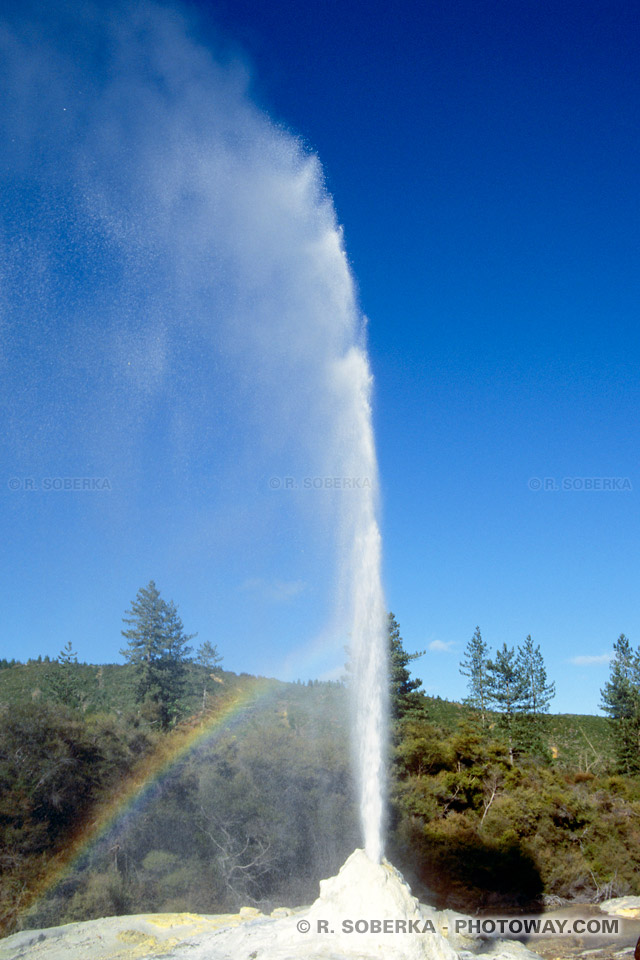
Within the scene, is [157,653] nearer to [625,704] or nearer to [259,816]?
[259,816]

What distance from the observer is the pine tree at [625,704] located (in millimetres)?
42531

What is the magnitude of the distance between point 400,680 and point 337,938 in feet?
91.6

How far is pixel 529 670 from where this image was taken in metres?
47.9

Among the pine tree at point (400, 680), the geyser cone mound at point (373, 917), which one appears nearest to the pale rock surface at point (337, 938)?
the geyser cone mound at point (373, 917)

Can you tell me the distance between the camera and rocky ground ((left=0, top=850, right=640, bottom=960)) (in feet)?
25.6

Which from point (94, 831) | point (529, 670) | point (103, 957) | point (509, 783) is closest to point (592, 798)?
point (509, 783)

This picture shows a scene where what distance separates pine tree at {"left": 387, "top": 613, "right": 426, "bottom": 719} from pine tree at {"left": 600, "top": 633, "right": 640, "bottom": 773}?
689 inches

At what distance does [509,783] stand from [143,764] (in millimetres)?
16598

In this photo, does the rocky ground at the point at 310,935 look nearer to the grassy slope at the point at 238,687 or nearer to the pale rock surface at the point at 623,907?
the pale rock surface at the point at 623,907

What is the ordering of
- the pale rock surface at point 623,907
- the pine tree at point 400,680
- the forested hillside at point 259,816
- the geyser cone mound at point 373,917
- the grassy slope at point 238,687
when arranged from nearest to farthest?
1. the geyser cone mound at point 373,917
2. the forested hillside at point 259,816
3. the pale rock surface at point 623,907
4. the pine tree at point 400,680
5. the grassy slope at point 238,687

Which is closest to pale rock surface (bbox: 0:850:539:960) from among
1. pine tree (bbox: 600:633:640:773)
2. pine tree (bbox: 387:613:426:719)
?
pine tree (bbox: 387:613:426:719)

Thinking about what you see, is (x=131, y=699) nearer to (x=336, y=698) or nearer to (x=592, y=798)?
(x=336, y=698)

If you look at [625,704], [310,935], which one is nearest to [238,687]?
[625,704]

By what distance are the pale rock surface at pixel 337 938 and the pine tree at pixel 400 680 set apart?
912 inches
